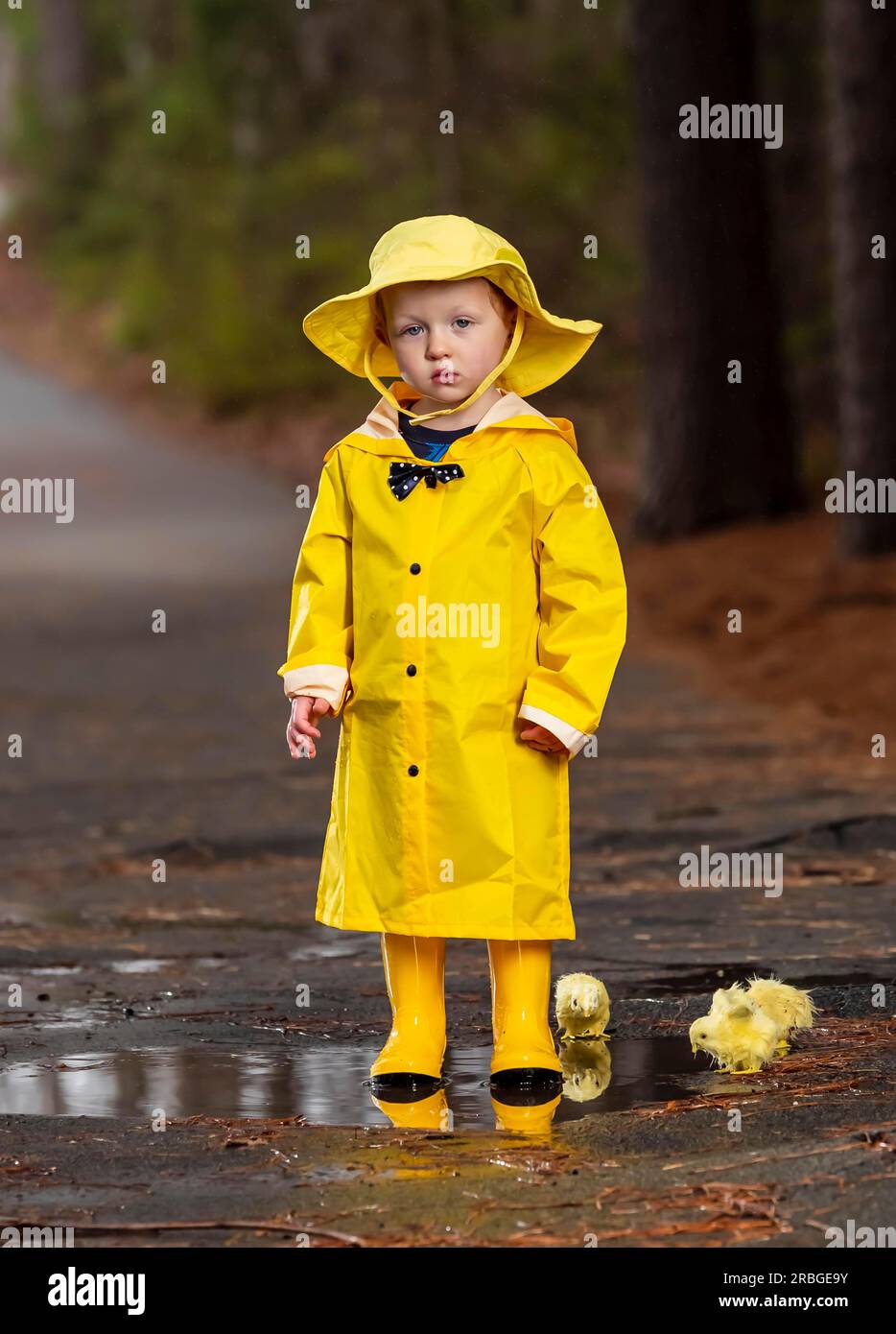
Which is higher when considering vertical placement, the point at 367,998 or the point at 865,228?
the point at 865,228

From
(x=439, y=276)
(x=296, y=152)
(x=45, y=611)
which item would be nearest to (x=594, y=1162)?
(x=439, y=276)

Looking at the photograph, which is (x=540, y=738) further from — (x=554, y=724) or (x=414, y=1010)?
(x=414, y=1010)

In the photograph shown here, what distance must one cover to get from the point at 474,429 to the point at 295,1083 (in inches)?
61.1

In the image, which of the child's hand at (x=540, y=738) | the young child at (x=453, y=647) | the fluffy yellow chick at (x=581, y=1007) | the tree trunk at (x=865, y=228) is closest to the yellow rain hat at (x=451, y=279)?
the young child at (x=453, y=647)

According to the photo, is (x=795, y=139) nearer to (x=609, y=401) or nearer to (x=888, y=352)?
(x=609, y=401)

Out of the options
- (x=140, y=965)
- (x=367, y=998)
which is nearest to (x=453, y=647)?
(x=367, y=998)

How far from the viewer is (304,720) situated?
5.19m

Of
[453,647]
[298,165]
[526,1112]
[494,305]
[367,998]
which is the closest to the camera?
[526,1112]

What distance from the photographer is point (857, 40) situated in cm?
1468

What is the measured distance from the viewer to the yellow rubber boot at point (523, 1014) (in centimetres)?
525

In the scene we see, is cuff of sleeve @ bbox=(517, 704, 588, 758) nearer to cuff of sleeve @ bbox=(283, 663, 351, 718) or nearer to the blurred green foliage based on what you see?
cuff of sleeve @ bbox=(283, 663, 351, 718)

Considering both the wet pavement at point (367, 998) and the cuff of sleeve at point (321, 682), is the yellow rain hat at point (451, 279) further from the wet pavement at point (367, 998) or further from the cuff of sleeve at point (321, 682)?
the wet pavement at point (367, 998)

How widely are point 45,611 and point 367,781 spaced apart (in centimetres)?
1182

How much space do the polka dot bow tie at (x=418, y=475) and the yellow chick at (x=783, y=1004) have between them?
1439mm
